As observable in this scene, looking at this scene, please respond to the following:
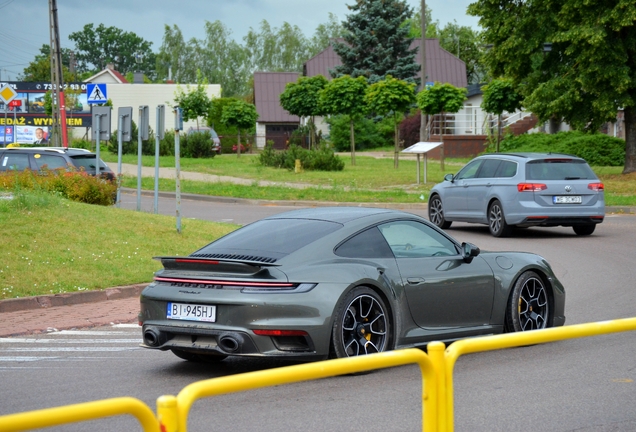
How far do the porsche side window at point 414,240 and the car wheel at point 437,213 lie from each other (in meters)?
12.1

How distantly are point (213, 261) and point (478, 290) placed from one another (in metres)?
2.44

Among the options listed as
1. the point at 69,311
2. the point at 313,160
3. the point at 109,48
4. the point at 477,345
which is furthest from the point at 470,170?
the point at 109,48

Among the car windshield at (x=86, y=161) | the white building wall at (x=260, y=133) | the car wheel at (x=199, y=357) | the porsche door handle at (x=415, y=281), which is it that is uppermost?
the white building wall at (x=260, y=133)

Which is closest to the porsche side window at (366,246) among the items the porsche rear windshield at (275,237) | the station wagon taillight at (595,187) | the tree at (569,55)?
the porsche rear windshield at (275,237)

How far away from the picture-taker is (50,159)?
22672 millimetres

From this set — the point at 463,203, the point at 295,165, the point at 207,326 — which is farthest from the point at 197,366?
the point at 295,165

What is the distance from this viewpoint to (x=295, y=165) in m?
39.0

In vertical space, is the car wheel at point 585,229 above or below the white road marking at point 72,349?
above

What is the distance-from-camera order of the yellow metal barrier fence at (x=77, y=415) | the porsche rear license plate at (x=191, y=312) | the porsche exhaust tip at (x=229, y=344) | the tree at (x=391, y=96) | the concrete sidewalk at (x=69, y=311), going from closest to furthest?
the yellow metal barrier fence at (x=77, y=415) < the porsche exhaust tip at (x=229, y=344) < the porsche rear license plate at (x=191, y=312) < the concrete sidewalk at (x=69, y=311) < the tree at (x=391, y=96)

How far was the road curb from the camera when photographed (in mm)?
11250

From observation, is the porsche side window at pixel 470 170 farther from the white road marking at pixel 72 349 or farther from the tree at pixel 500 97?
the tree at pixel 500 97

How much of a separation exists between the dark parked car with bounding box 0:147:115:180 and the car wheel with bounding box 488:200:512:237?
933 centimetres

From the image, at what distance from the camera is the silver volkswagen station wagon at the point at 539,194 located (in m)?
17.8

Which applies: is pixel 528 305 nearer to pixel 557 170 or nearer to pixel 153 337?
pixel 153 337
